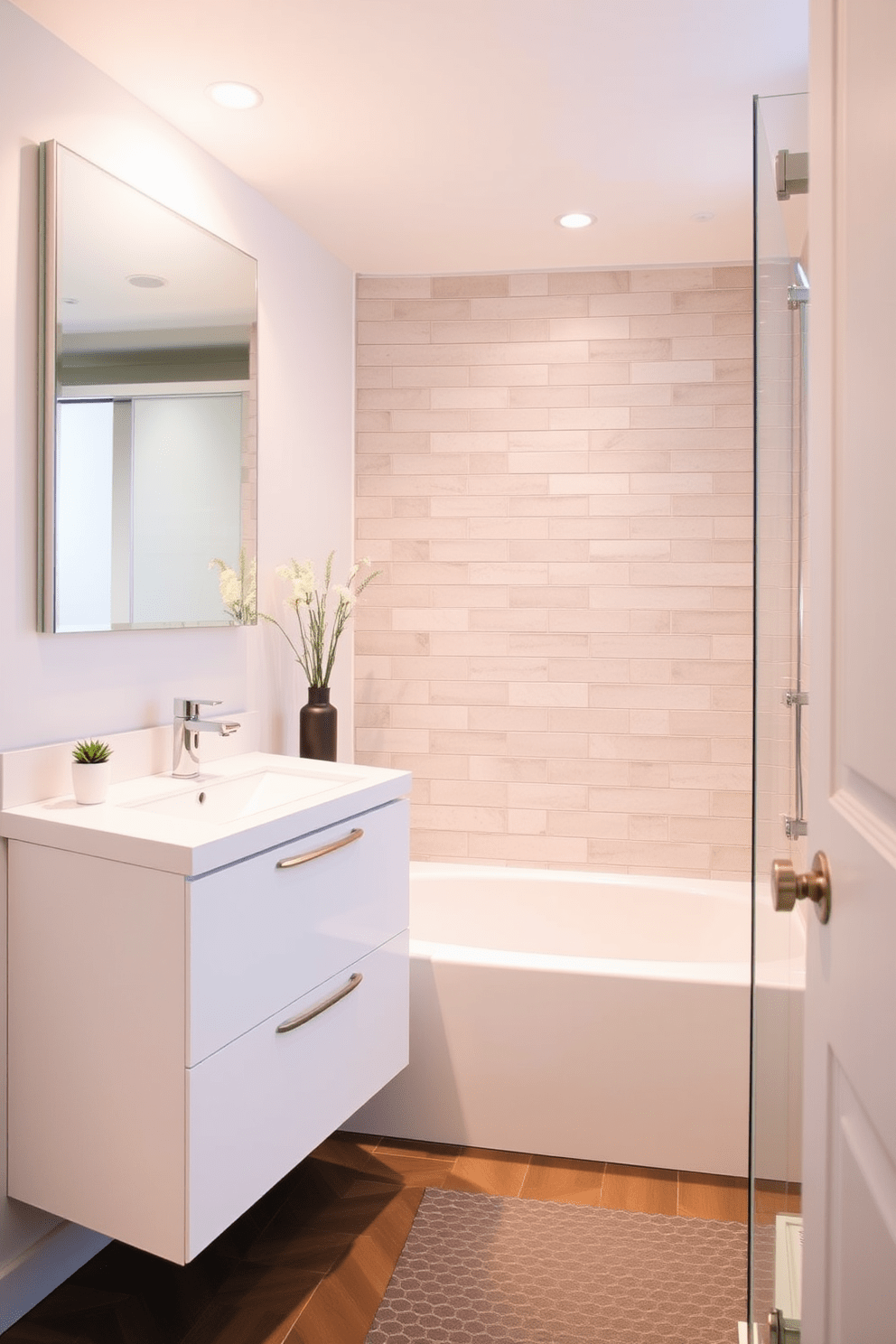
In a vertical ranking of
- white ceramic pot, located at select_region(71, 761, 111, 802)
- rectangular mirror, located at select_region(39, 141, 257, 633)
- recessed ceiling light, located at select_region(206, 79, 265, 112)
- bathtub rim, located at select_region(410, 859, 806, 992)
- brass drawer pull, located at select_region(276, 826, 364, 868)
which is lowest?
bathtub rim, located at select_region(410, 859, 806, 992)

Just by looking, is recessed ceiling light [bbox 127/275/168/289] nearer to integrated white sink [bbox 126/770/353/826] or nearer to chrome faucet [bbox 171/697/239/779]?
chrome faucet [bbox 171/697/239/779]

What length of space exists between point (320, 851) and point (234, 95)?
1692 mm

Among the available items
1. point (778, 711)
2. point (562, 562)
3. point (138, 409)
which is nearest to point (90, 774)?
point (138, 409)

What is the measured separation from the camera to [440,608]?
3.77 metres

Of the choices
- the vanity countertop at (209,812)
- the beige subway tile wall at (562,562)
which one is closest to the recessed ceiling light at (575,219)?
the beige subway tile wall at (562,562)

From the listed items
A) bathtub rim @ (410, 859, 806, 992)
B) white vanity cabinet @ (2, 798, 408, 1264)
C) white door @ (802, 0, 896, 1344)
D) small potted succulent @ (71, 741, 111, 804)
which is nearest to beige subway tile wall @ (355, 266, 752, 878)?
bathtub rim @ (410, 859, 806, 992)

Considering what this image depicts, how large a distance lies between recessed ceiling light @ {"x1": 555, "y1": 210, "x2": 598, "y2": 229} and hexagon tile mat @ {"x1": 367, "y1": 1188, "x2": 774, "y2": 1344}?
2.67m

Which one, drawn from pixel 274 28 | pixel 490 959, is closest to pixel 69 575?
pixel 274 28

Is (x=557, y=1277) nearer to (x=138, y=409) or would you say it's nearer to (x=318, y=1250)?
(x=318, y=1250)

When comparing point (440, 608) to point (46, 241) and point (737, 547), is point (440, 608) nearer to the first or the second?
point (737, 547)

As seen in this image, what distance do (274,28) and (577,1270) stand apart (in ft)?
8.53

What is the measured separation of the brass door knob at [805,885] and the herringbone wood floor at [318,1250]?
1.44 metres

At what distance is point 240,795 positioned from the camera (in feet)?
8.34

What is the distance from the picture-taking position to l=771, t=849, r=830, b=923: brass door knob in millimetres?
1030
